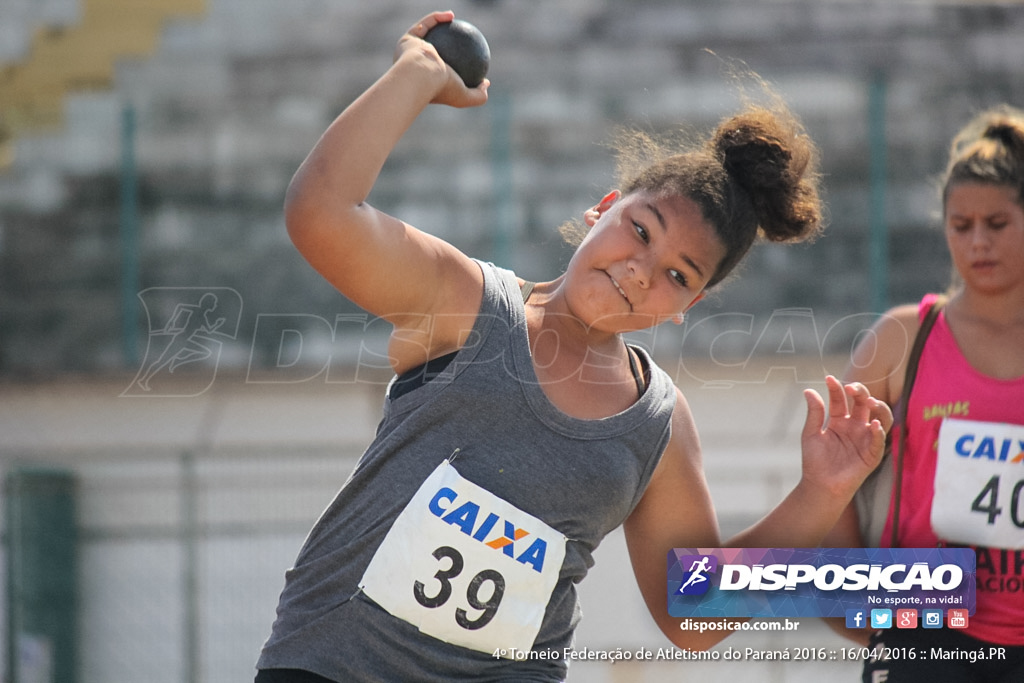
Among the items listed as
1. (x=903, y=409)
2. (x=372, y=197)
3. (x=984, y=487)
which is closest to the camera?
(x=984, y=487)

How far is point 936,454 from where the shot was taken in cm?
246

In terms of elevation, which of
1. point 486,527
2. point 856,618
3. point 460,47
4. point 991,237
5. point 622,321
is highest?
point 460,47

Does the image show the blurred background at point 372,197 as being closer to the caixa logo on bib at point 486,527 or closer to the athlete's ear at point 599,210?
the athlete's ear at point 599,210

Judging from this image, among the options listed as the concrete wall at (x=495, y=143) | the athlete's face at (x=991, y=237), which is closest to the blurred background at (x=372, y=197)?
the concrete wall at (x=495, y=143)

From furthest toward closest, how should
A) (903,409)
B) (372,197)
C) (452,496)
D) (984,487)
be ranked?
(372,197), (903,409), (984,487), (452,496)

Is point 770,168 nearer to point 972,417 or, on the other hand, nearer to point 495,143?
point 972,417

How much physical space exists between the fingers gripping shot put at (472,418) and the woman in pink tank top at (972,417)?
702mm

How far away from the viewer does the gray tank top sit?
1.80 m

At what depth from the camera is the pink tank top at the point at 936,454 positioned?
2.38 meters

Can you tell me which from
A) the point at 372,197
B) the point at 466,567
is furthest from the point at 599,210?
the point at 372,197

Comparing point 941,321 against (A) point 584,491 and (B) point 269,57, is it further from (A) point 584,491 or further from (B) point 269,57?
(B) point 269,57

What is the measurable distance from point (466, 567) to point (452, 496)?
0.43 feet

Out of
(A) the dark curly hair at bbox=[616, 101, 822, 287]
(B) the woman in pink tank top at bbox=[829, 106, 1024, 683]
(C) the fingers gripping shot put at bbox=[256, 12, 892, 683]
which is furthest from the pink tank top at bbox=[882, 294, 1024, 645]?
(C) the fingers gripping shot put at bbox=[256, 12, 892, 683]

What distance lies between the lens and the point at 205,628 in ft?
15.5
